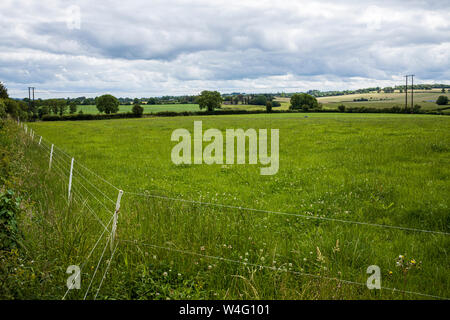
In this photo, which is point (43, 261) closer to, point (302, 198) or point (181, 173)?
point (302, 198)

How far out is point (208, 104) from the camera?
126 meters

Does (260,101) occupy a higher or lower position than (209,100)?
higher

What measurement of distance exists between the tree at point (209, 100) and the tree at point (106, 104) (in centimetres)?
3296

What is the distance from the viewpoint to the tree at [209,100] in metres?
127

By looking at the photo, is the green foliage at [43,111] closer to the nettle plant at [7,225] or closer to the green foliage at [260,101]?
the green foliage at [260,101]

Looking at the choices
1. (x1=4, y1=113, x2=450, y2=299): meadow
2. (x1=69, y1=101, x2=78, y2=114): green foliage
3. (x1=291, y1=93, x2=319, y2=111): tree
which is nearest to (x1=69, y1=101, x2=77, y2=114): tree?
(x1=69, y1=101, x2=78, y2=114): green foliage

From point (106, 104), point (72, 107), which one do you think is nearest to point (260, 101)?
point (106, 104)

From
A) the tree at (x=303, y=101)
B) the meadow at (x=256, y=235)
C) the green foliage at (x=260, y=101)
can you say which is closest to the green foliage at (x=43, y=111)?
the green foliage at (x=260, y=101)

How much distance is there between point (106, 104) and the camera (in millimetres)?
114562

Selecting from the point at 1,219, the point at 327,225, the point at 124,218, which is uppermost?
the point at 1,219

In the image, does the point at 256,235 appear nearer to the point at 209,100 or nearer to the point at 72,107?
the point at 72,107

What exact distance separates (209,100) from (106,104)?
128ft
